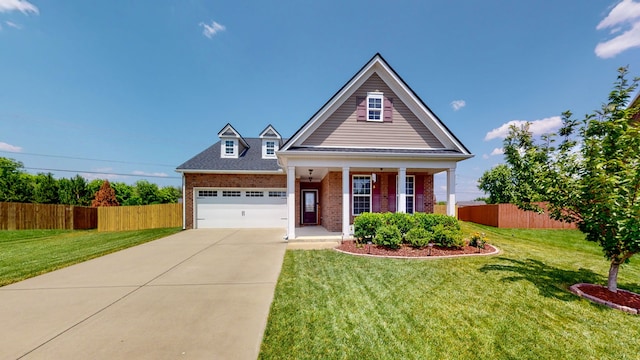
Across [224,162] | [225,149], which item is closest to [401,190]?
[224,162]

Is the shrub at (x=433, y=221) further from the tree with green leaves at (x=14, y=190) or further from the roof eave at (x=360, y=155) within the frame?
the tree with green leaves at (x=14, y=190)

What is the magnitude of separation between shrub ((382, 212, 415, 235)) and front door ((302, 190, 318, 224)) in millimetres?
7214

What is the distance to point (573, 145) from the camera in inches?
202

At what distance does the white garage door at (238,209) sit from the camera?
1440cm

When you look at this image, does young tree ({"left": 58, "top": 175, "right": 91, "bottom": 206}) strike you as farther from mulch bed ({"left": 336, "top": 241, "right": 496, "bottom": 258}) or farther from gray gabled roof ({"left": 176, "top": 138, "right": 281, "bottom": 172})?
mulch bed ({"left": 336, "top": 241, "right": 496, "bottom": 258})

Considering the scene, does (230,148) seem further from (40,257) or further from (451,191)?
(451,191)

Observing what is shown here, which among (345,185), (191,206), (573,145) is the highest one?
(573,145)

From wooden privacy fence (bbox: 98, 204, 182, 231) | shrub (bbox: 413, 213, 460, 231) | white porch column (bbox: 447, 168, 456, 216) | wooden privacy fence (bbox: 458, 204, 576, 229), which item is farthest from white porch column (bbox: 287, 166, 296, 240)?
wooden privacy fence (bbox: 458, 204, 576, 229)

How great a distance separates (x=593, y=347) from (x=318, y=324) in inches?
136

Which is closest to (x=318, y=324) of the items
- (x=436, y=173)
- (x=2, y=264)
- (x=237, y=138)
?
(x=2, y=264)

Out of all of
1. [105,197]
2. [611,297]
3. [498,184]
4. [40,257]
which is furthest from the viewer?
[498,184]

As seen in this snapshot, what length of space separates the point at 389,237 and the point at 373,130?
186 inches

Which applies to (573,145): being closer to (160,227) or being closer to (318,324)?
(318,324)

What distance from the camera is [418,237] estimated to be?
8148 mm
